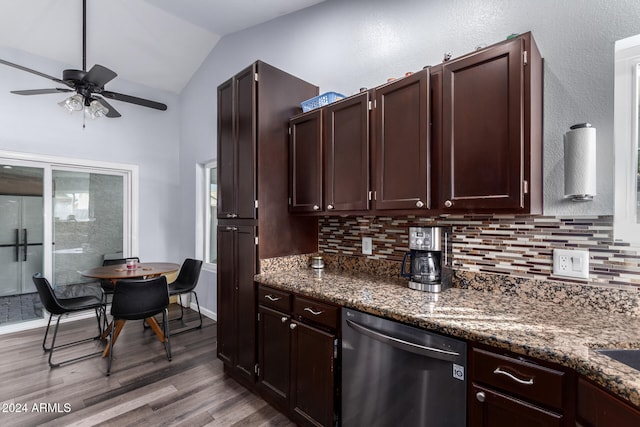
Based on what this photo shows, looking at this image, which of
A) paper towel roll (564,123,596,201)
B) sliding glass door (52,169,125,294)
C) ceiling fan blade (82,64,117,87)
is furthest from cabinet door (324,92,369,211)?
sliding glass door (52,169,125,294)

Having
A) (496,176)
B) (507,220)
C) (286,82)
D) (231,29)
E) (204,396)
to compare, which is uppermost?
(231,29)

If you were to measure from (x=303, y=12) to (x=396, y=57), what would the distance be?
4.07 feet

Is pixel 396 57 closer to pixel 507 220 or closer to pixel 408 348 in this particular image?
pixel 507 220

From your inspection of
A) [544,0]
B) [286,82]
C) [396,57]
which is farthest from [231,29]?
[544,0]

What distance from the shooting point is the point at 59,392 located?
2312mm

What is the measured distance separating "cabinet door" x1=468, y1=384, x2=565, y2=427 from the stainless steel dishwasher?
0.04 m

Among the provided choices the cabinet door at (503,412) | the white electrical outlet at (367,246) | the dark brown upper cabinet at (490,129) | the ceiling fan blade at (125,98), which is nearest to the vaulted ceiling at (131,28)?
the ceiling fan blade at (125,98)

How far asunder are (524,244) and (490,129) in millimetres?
653

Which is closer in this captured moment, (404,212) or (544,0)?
(544,0)

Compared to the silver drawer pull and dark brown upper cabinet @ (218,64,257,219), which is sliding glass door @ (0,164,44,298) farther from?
the silver drawer pull

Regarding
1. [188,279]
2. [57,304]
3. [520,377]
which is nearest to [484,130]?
[520,377]

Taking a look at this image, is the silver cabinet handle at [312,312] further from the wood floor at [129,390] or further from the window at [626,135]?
the window at [626,135]

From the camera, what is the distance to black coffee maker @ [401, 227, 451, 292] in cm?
174

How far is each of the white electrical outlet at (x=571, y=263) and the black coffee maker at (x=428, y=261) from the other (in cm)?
52
